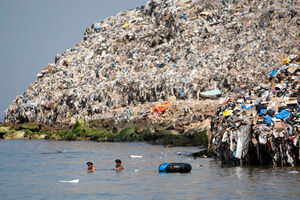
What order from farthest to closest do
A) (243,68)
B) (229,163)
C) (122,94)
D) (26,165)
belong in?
(122,94), (243,68), (26,165), (229,163)

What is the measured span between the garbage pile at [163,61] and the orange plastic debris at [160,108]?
273 millimetres

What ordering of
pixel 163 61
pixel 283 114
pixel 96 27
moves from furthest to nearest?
pixel 96 27
pixel 163 61
pixel 283 114

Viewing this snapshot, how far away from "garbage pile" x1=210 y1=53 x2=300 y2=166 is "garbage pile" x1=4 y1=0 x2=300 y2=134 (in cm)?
2314

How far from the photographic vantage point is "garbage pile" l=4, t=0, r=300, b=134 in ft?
162

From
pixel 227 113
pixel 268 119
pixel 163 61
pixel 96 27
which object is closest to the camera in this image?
pixel 268 119

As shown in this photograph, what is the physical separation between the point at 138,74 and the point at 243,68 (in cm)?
1597

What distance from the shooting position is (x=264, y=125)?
63.4 feet

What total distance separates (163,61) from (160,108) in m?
12.6

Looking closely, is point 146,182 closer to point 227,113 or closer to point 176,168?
point 176,168

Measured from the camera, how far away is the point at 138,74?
6028cm

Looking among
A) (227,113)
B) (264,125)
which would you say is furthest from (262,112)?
(227,113)

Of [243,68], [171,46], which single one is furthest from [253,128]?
[171,46]

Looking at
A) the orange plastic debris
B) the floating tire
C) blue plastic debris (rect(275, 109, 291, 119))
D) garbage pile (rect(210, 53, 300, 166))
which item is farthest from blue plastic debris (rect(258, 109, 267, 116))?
the orange plastic debris

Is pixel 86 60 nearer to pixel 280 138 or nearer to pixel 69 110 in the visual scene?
pixel 69 110
